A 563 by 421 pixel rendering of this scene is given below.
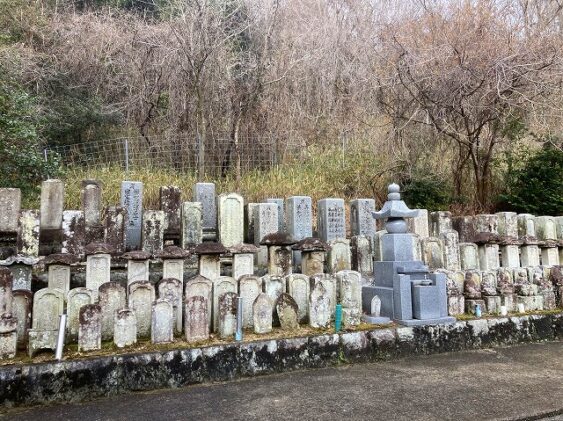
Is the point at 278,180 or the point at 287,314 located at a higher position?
the point at 278,180

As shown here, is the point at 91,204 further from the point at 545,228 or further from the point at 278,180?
Answer: the point at 545,228

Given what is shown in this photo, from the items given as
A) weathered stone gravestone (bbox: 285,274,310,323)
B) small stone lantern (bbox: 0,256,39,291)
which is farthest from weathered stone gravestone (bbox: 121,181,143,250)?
weathered stone gravestone (bbox: 285,274,310,323)

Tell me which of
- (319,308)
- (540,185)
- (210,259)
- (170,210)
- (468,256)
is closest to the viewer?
(319,308)

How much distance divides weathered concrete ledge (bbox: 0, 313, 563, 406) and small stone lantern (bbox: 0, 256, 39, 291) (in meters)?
1.52

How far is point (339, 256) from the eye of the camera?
5027 mm

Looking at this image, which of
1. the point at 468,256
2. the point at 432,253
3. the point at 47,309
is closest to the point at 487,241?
the point at 468,256

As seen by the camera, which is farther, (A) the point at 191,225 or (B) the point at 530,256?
(B) the point at 530,256

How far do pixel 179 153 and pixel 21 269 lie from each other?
17.8ft

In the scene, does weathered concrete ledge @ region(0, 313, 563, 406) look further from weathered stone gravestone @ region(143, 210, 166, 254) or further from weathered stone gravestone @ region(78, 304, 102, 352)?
weathered stone gravestone @ region(143, 210, 166, 254)

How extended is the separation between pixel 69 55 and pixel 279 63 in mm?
5306

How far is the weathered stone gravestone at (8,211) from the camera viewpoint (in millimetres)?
4328

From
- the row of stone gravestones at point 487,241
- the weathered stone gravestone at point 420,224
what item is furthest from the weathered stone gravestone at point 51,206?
the weathered stone gravestone at point 420,224

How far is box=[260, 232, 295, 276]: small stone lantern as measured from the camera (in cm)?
478

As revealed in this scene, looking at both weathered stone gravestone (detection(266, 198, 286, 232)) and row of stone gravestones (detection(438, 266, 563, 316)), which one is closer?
row of stone gravestones (detection(438, 266, 563, 316))
